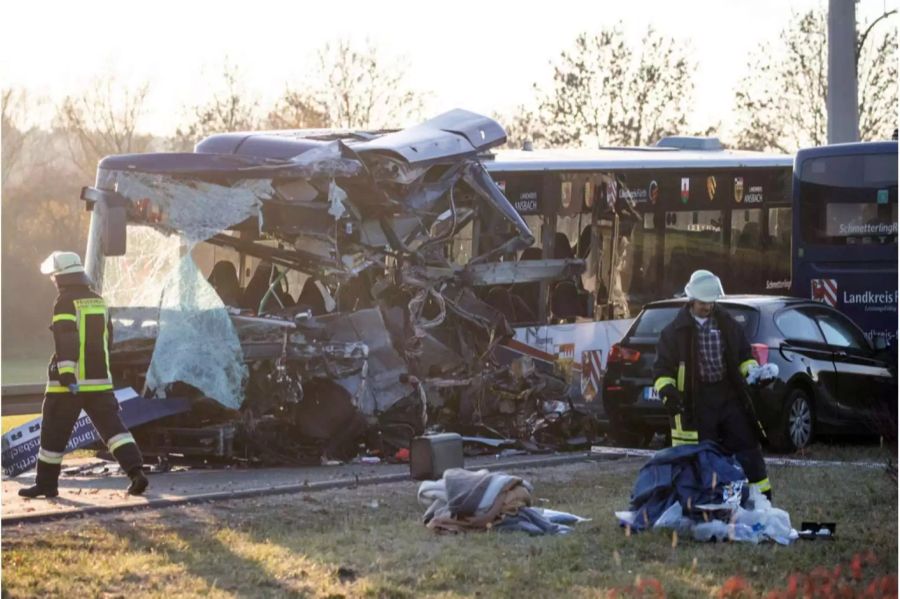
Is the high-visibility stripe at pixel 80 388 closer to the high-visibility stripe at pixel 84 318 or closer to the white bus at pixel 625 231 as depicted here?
the high-visibility stripe at pixel 84 318

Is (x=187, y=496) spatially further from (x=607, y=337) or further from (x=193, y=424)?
(x=607, y=337)

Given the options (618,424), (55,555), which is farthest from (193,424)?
(55,555)

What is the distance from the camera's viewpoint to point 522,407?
17.1m

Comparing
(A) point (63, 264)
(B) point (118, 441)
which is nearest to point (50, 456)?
(B) point (118, 441)

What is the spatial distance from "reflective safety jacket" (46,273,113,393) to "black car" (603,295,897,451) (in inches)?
231

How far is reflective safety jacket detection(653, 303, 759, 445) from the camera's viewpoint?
1076 cm

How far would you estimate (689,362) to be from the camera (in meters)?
10.8

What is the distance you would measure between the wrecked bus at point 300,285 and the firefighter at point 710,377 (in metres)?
4.84

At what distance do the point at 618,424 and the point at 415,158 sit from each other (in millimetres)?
3469

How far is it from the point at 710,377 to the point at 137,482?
428 centimetres

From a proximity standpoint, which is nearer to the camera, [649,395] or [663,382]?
[663,382]

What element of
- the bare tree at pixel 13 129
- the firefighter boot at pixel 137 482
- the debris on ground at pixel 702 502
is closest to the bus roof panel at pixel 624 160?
the firefighter boot at pixel 137 482

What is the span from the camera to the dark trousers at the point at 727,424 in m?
10.7

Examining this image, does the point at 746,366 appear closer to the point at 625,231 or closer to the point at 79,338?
the point at 79,338
